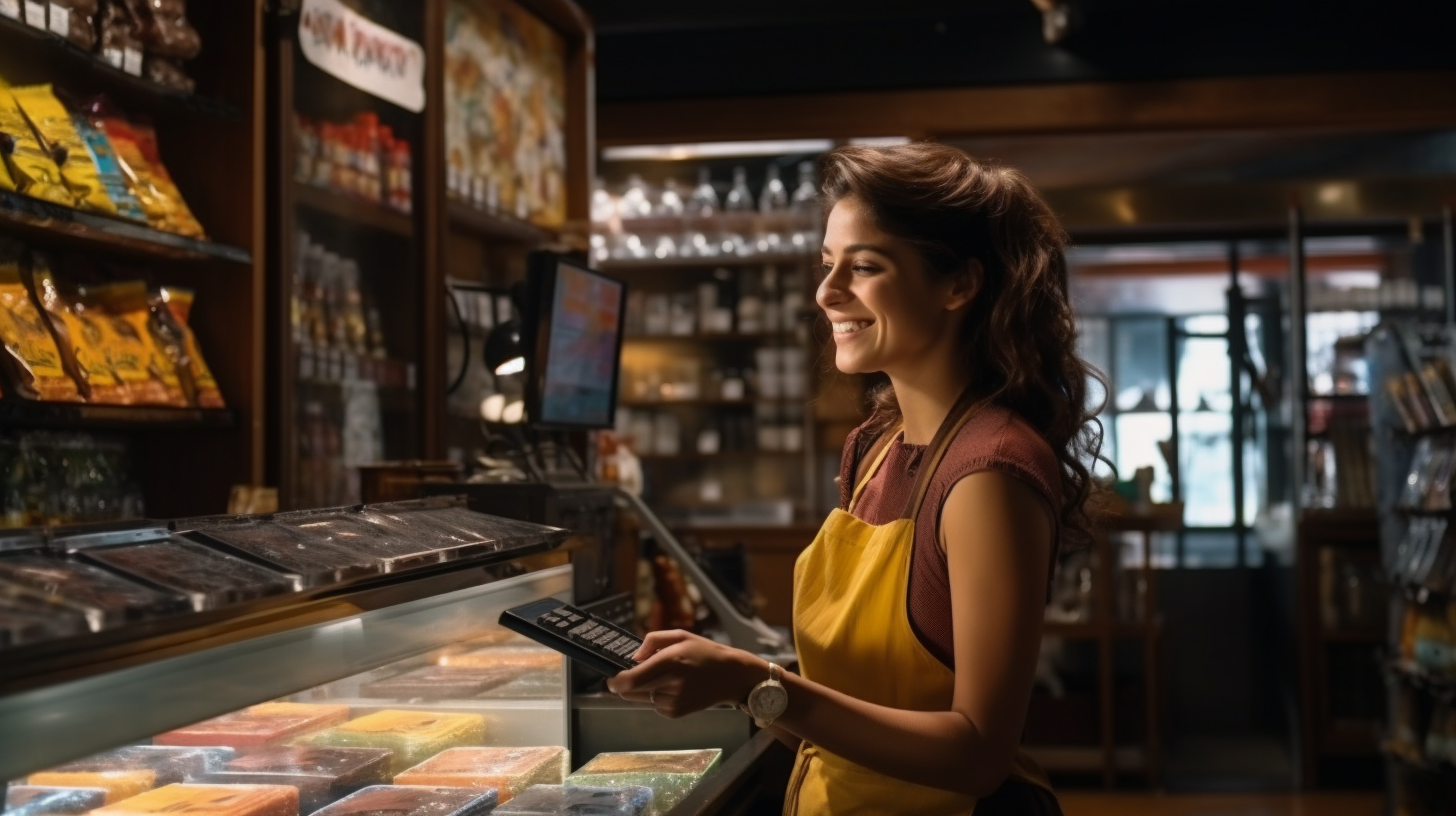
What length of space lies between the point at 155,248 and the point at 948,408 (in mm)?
1898

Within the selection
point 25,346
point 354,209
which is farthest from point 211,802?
point 354,209

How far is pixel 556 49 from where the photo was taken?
5.35 m

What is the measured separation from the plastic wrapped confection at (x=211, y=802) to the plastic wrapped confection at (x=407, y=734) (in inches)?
8.8

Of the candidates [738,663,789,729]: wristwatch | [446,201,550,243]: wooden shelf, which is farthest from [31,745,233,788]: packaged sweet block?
[446,201,550,243]: wooden shelf

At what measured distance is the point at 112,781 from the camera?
5.11 ft

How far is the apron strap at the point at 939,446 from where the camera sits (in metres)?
1.63

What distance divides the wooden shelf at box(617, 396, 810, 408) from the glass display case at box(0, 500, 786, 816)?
5291 mm

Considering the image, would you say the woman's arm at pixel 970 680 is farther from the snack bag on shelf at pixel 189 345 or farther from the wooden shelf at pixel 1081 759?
the wooden shelf at pixel 1081 759

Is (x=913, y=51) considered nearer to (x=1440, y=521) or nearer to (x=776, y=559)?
(x=776, y=559)

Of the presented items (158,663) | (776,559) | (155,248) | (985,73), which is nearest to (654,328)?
(776,559)

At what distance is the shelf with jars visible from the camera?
24.5 ft

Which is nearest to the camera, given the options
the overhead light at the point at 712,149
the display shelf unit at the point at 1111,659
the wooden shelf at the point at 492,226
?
the wooden shelf at the point at 492,226

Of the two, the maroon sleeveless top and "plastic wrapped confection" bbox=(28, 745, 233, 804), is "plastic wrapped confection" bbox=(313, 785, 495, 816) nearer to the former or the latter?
"plastic wrapped confection" bbox=(28, 745, 233, 804)

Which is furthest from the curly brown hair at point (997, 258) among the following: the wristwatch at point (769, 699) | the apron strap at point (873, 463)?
the wristwatch at point (769, 699)
